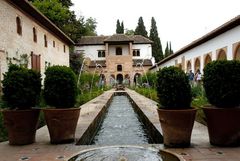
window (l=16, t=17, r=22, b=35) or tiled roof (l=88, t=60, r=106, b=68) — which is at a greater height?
tiled roof (l=88, t=60, r=106, b=68)

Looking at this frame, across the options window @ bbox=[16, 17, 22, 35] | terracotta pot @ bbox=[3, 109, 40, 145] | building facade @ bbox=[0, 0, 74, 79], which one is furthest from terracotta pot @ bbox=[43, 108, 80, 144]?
window @ bbox=[16, 17, 22, 35]

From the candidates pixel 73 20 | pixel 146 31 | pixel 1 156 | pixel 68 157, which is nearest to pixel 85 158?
pixel 68 157

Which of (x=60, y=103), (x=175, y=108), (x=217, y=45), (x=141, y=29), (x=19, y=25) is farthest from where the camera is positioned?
(x=141, y=29)

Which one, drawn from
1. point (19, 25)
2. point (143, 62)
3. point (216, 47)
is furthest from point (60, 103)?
point (143, 62)

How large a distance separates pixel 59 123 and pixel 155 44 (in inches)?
2189

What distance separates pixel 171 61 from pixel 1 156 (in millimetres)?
30381

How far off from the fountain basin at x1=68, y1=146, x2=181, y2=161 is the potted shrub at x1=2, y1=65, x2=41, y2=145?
143cm

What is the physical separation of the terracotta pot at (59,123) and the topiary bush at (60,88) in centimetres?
22

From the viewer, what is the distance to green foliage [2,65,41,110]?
600cm

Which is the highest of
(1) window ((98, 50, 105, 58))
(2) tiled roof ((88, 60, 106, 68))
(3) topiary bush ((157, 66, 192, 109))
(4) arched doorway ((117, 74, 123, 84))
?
(1) window ((98, 50, 105, 58))

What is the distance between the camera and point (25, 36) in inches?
672

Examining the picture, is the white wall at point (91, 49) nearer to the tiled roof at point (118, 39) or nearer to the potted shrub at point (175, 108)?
the tiled roof at point (118, 39)

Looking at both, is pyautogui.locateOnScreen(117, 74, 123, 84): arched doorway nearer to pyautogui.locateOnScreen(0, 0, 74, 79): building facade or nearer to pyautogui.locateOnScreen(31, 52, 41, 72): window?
pyautogui.locateOnScreen(0, 0, 74, 79): building facade

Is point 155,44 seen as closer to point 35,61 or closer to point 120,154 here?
point 35,61
